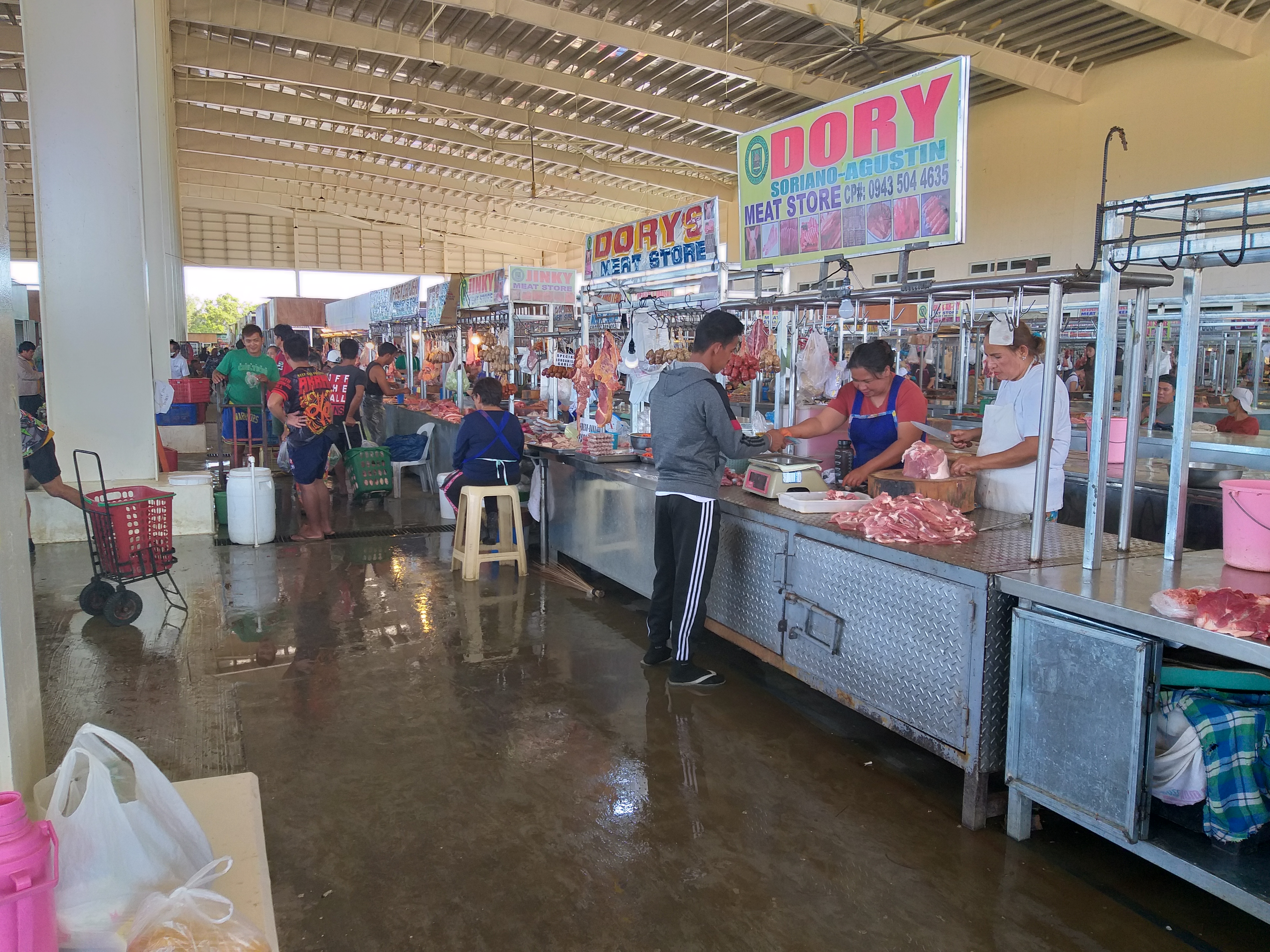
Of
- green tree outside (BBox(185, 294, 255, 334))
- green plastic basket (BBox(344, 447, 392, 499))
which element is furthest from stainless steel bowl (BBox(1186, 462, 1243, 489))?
green tree outside (BBox(185, 294, 255, 334))

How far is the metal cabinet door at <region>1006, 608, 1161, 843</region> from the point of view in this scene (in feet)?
8.68

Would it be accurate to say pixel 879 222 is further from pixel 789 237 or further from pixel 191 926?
pixel 191 926

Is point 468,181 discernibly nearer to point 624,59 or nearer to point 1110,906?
point 624,59

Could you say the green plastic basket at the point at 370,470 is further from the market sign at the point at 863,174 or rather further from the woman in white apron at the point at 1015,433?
the woman in white apron at the point at 1015,433

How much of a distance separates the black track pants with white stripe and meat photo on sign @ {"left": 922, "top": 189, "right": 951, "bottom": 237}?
5.26 feet

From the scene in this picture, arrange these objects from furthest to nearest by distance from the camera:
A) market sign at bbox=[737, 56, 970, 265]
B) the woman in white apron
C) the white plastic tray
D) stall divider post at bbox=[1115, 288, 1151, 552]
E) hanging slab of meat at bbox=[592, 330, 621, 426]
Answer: hanging slab of meat at bbox=[592, 330, 621, 426] < the white plastic tray < the woman in white apron < market sign at bbox=[737, 56, 970, 265] < stall divider post at bbox=[1115, 288, 1151, 552]

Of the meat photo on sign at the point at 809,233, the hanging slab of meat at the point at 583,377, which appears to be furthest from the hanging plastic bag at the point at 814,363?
the meat photo on sign at the point at 809,233

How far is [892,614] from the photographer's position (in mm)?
3531

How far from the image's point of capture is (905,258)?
4148 millimetres

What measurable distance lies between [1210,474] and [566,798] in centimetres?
527

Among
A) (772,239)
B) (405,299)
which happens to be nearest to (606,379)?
(772,239)

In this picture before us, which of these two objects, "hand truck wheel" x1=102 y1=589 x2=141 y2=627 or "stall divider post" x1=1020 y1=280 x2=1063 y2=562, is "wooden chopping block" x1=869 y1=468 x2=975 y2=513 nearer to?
"stall divider post" x1=1020 y1=280 x2=1063 y2=562

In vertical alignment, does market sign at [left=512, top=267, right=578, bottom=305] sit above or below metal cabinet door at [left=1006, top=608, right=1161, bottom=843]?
above

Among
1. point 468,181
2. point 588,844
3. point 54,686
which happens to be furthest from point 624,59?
point 588,844
